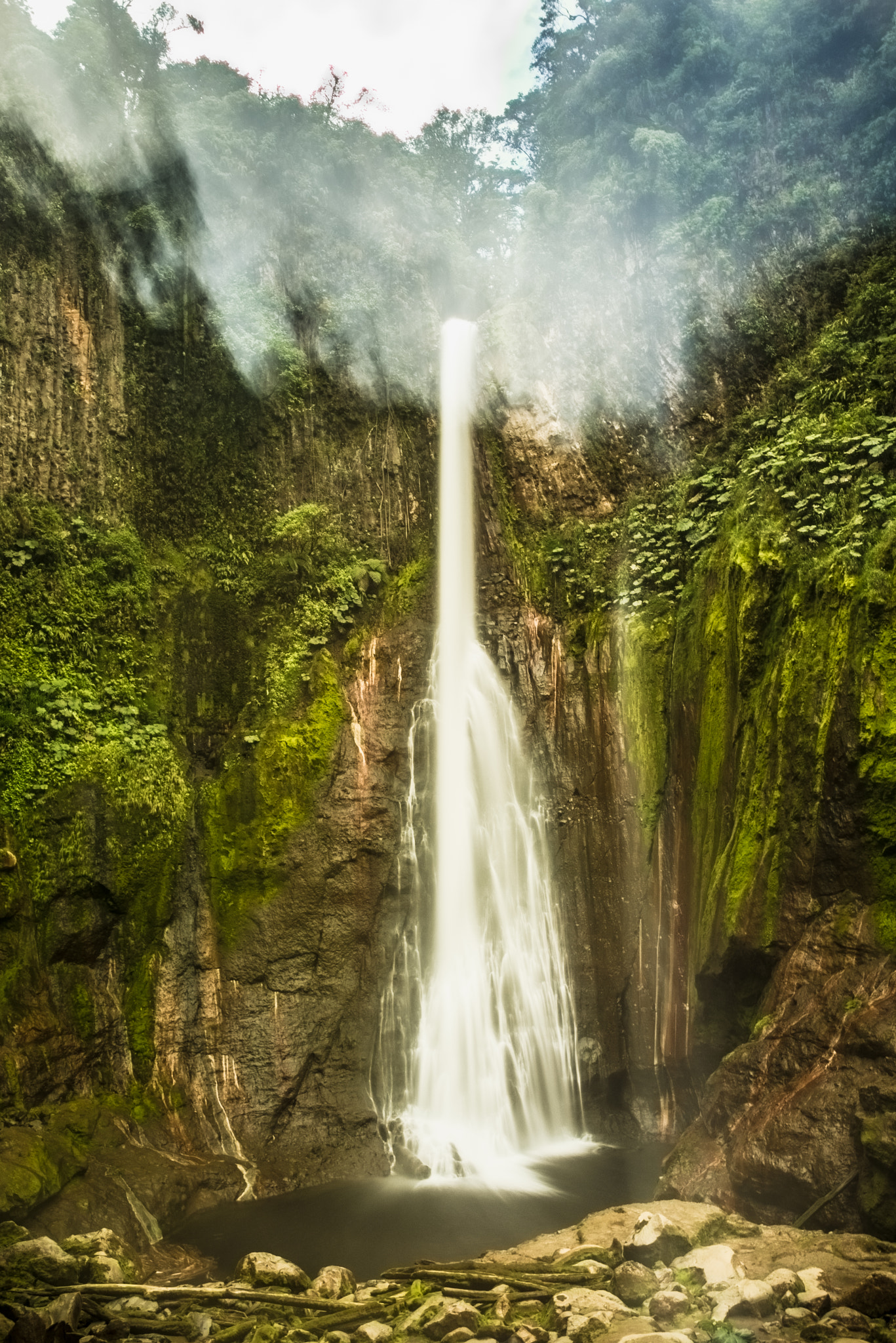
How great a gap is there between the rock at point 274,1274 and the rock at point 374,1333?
0.70 metres

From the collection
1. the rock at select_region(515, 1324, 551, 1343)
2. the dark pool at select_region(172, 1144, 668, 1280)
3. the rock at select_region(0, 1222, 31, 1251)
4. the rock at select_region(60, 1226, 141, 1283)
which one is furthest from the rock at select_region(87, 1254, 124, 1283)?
the rock at select_region(515, 1324, 551, 1343)

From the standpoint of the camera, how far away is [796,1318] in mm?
4887

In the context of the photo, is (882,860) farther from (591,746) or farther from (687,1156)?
(591,746)

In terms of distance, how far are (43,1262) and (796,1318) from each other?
4.84 metres

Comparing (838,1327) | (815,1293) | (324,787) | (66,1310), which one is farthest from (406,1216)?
(324,787)

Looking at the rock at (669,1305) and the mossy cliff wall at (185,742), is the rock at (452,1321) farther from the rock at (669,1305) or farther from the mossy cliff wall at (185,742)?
the mossy cliff wall at (185,742)

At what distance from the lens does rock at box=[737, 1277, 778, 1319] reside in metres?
5.08

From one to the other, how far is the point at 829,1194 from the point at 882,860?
245 cm

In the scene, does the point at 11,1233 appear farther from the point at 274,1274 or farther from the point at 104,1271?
the point at 274,1274

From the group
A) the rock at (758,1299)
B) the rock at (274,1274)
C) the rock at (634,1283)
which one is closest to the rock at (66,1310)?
the rock at (274,1274)

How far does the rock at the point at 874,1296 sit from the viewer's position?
4.88 meters

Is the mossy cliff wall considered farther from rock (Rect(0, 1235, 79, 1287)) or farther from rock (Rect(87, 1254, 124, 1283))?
rock (Rect(87, 1254, 124, 1283))

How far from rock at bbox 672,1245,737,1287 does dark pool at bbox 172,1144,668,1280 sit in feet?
5.55

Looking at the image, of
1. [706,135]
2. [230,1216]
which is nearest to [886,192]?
[706,135]
